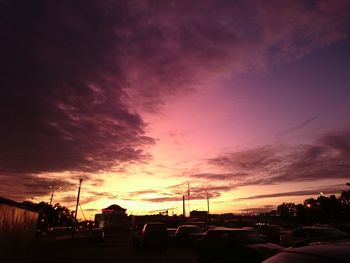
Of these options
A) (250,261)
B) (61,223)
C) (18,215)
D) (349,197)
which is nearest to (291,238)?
(250,261)

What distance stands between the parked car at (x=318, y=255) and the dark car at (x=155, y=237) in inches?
904

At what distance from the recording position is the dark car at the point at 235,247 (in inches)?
497

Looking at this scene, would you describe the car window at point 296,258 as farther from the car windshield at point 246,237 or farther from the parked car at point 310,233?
the parked car at point 310,233

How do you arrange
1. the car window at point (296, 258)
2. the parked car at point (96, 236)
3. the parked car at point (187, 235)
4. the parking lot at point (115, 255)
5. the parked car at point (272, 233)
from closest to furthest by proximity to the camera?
1. the car window at point (296, 258)
2. the parking lot at point (115, 255)
3. the parked car at point (187, 235)
4. the parked car at point (272, 233)
5. the parked car at point (96, 236)

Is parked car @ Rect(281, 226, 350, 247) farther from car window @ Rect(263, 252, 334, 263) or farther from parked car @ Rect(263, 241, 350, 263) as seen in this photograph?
parked car @ Rect(263, 241, 350, 263)

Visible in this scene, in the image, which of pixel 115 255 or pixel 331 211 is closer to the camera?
pixel 115 255

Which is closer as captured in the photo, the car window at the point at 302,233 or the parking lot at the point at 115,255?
the car window at the point at 302,233

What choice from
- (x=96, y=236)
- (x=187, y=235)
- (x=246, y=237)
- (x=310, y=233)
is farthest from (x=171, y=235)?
(x=246, y=237)

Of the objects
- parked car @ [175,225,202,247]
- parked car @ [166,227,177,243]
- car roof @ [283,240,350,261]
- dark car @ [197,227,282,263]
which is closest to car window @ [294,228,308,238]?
dark car @ [197,227,282,263]

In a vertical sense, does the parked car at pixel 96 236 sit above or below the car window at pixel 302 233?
above

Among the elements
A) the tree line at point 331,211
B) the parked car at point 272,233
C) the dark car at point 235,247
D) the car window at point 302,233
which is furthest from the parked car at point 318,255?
the tree line at point 331,211

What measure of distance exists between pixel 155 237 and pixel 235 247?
13.8 m

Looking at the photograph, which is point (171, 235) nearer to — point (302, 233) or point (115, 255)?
point (115, 255)

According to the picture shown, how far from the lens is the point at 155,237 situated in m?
26.2
